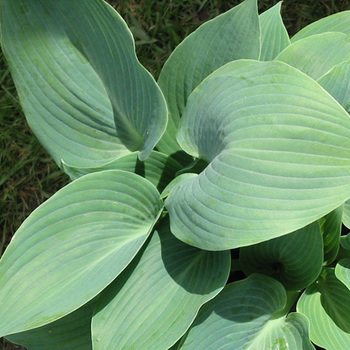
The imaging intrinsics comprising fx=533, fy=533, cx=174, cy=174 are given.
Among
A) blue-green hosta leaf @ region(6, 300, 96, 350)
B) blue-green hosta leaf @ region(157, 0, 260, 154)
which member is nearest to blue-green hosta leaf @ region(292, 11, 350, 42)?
blue-green hosta leaf @ region(157, 0, 260, 154)

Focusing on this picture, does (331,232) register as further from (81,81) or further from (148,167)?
(81,81)

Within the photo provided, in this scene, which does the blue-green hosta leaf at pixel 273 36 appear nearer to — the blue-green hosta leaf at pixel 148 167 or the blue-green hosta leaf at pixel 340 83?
the blue-green hosta leaf at pixel 340 83

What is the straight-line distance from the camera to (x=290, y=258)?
1.03 meters

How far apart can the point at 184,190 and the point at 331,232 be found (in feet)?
1.10

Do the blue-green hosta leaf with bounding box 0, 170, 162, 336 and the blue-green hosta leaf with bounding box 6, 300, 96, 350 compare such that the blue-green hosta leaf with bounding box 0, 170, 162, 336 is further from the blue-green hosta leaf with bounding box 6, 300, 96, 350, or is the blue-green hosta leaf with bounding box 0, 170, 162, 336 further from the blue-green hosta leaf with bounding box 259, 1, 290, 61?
the blue-green hosta leaf with bounding box 259, 1, 290, 61

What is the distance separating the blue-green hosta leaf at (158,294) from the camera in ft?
3.02

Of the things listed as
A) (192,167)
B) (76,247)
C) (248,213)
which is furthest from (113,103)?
(248,213)

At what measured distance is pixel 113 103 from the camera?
1.12 m

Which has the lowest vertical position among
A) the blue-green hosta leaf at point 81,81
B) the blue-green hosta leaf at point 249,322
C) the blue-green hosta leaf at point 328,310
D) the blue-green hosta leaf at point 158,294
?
the blue-green hosta leaf at point 328,310

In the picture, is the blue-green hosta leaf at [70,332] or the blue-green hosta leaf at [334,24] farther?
the blue-green hosta leaf at [334,24]

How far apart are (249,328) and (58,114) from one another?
571 millimetres

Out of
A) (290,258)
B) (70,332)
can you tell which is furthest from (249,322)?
(70,332)

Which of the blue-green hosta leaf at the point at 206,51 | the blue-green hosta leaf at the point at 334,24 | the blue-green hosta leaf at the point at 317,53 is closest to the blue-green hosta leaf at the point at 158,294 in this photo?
the blue-green hosta leaf at the point at 206,51

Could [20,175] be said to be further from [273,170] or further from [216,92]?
[273,170]
